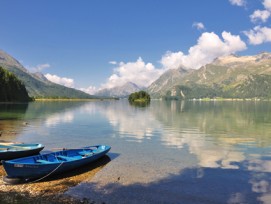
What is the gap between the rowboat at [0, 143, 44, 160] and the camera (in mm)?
36188

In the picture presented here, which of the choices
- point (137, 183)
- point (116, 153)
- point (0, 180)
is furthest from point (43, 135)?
point (137, 183)

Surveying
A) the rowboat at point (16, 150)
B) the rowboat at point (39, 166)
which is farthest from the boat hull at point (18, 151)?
the rowboat at point (39, 166)

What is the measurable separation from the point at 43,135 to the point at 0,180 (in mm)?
34985

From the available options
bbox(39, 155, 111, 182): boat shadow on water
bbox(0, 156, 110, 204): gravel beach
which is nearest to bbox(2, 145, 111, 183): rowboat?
bbox(39, 155, 111, 182): boat shadow on water

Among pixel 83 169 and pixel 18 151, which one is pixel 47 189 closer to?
pixel 83 169

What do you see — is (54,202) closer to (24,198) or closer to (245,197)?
(24,198)

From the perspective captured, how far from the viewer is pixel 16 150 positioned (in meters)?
36.9

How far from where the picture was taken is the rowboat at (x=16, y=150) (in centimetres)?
3619

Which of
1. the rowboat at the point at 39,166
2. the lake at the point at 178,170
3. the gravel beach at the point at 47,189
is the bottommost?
the lake at the point at 178,170

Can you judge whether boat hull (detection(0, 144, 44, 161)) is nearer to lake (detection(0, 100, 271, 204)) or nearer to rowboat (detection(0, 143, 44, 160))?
rowboat (detection(0, 143, 44, 160))

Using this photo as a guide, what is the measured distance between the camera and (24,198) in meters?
24.6

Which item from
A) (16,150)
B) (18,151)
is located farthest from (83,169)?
(16,150)

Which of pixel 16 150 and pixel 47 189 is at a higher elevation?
pixel 16 150

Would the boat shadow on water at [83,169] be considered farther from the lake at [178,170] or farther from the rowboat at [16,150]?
the rowboat at [16,150]
